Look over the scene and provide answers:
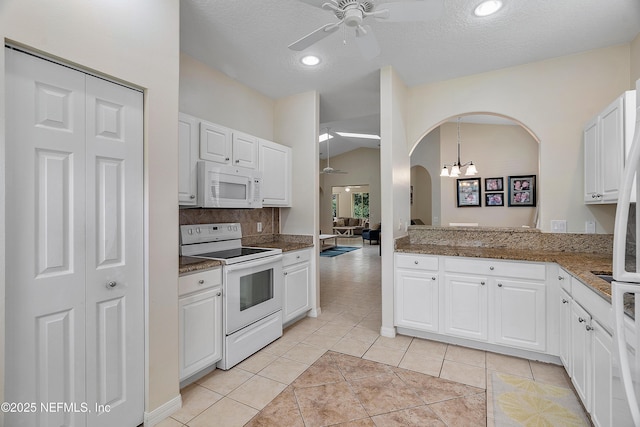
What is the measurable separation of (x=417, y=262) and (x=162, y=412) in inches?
92.7

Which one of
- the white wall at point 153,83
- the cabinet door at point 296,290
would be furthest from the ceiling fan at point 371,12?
the cabinet door at point 296,290

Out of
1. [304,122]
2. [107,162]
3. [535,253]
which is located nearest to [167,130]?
[107,162]

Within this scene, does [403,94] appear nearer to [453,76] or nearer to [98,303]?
[453,76]

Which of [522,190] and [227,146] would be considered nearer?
[227,146]

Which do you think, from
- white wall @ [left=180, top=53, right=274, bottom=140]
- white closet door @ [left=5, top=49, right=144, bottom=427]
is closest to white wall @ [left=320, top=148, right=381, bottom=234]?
white wall @ [left=180, top=53, right=274, bottom=140]

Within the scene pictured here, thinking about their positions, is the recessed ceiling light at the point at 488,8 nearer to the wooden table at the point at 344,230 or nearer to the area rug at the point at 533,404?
the area rug at the point at 533,404

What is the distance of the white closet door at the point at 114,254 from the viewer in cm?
158

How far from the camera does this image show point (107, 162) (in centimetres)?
163

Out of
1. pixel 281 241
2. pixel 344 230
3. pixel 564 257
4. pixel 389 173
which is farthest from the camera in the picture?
pixel 344 230

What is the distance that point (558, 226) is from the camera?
282cm

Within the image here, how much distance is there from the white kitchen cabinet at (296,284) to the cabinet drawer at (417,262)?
1081 millimetres

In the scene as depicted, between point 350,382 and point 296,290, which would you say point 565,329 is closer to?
point 350,382

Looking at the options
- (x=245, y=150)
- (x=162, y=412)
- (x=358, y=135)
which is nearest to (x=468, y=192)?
(x=358, y=135)

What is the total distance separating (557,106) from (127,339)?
389 cm
